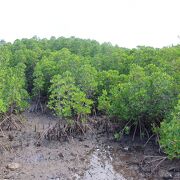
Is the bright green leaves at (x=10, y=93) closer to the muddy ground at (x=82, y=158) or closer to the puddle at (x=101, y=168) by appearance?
the muddy ground at (x=82, y=158)

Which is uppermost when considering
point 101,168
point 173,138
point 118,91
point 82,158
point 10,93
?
point 118,91

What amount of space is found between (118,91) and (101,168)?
4.10 metres

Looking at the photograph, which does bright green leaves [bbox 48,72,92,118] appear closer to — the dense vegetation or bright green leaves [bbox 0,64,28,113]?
the dense vegetation

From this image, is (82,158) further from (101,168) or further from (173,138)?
(173,138)

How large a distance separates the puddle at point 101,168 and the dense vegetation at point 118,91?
180 centimetres

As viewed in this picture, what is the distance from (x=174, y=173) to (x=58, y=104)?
241 inches

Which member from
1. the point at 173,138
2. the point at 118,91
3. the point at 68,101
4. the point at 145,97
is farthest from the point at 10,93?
the point at 173,138

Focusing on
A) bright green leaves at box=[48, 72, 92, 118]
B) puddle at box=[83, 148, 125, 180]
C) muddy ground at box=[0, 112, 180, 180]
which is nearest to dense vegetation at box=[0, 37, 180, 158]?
bright green leaves at box=[48, 72, 92, 118]

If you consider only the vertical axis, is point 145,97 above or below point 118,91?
below

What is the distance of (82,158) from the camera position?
14.0 meters

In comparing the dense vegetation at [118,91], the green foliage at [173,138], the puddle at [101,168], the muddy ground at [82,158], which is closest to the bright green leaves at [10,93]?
the dense vegetation at [118,91]

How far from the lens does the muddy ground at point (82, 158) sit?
488 inches

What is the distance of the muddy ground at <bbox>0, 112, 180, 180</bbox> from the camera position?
12.4 metres

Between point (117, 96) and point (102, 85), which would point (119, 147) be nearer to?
point (117, 96)
